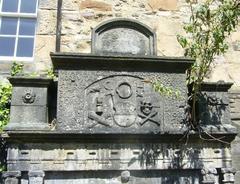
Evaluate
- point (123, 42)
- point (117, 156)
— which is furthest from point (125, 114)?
point (123, 42)

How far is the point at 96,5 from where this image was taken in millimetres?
6273

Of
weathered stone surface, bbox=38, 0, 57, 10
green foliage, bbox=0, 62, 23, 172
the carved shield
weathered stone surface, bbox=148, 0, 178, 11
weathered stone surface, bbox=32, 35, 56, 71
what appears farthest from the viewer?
weathered stone surface, bbox=148, 0, 178, 11

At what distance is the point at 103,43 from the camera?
5.39 m

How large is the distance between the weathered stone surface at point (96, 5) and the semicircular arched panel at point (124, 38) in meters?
0.93

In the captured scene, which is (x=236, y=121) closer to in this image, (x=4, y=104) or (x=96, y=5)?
(x=96, y=5)

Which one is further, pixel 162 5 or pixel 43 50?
pixel 162 5

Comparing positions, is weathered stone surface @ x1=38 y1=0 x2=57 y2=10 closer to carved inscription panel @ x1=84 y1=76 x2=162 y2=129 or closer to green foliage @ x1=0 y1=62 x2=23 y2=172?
green foliage @ x1=0 y1=62 x2=23 y2=172

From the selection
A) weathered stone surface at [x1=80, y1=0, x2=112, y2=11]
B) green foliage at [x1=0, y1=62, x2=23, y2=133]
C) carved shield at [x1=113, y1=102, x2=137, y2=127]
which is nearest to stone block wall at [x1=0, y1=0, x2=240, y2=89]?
weathered stone surface at [x1=80, y1=0, x2=112, y2=11]

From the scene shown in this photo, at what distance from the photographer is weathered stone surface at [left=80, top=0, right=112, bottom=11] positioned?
626cm

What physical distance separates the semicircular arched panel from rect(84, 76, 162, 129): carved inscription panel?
50 centimetres

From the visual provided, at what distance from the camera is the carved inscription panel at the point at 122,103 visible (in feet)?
16.0

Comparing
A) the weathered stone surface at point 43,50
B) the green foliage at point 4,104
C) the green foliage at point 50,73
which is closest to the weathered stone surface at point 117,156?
the green foliage at point 4,104

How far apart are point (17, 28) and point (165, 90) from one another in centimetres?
254

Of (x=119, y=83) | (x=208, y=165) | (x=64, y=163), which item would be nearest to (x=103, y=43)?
(x=119, y=83)
